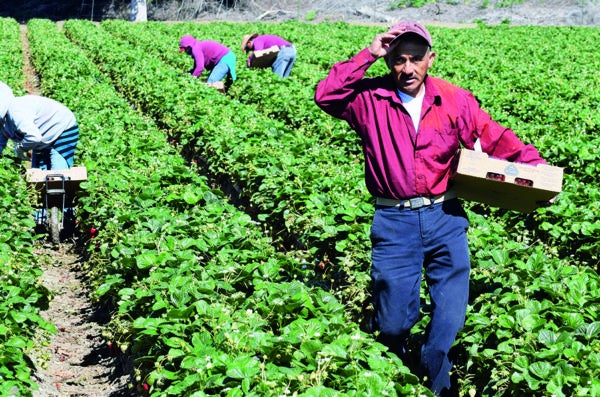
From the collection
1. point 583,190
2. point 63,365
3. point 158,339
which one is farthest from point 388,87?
point 583,190

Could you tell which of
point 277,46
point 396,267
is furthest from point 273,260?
point 277,46

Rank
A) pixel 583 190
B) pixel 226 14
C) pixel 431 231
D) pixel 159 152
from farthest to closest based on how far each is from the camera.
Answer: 1. pixel 226 14
2. pixel 159 152
3. pixel 583 190
4. pixel 431 231

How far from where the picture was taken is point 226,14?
1943 inches

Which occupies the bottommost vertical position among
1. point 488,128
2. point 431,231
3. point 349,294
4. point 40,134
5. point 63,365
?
point 63,365

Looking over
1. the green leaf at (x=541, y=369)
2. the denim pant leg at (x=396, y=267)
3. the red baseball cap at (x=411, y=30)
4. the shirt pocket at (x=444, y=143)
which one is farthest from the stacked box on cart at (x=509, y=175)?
the green leaf at (x=541, y=369)

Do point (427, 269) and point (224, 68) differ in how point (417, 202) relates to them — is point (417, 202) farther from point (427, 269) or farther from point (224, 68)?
point (224, 68)

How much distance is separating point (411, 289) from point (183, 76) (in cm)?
1101

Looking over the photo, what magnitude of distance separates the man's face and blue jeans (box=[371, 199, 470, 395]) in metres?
0.66

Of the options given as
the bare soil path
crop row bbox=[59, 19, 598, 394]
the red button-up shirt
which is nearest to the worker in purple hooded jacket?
crop row bbox=[59, 19, 598, 394]

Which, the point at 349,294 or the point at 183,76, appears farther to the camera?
the point at 183,76

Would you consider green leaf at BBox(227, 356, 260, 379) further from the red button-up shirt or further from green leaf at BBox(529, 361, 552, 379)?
green leaf at BBox(529, 361, 552, 379)

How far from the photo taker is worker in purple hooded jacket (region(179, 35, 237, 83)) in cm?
1288

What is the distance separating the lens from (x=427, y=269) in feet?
13.5

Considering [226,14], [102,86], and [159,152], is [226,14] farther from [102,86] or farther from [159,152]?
[159,152]
